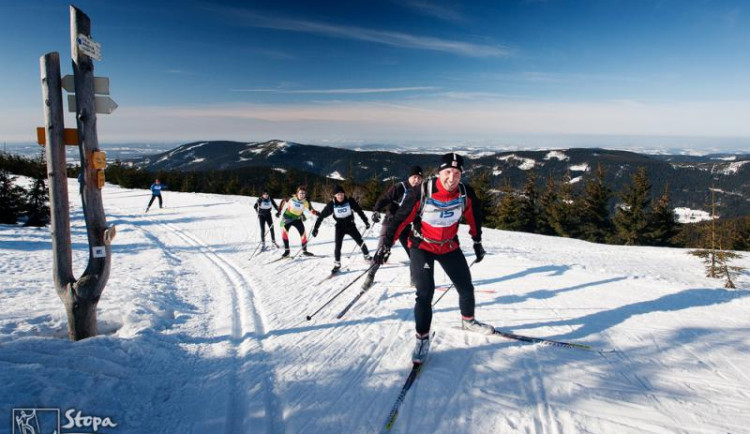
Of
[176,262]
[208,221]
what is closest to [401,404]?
[176,262]

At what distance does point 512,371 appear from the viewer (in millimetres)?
3766

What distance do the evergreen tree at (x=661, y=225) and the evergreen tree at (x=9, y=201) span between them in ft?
153

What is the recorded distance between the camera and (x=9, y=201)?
15.6 m

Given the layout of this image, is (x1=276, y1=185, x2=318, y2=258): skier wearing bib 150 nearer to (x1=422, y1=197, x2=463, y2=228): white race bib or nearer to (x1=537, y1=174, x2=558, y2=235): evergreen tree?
(x1=422, y1=197, x2=463, y2=228): white race bib

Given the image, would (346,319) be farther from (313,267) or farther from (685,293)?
(685,293)

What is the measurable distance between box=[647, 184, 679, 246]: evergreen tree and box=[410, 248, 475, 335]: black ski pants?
38.6m

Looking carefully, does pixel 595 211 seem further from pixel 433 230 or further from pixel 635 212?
pixel 433 230

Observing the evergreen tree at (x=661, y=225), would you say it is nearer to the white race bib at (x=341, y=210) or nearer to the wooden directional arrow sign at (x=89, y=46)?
the white race bib at (x=341, y=210)

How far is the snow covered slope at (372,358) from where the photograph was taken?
3.06 meters

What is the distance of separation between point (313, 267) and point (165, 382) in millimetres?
5174

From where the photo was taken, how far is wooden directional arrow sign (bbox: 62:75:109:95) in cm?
390

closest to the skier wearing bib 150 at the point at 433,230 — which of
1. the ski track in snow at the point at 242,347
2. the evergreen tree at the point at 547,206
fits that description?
the ski track in snow at the point at 242,347

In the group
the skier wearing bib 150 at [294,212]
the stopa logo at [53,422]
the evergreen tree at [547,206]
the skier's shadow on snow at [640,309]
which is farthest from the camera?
the evergreen tree at [547,206]

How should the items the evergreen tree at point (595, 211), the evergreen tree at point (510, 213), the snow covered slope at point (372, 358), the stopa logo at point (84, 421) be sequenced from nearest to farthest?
the stopa logo at point (84, 421) → the snow covered slope at point (372, 358) → the evergreen tree at point (510, 213) → the evergreen tree at point (595, 211)
